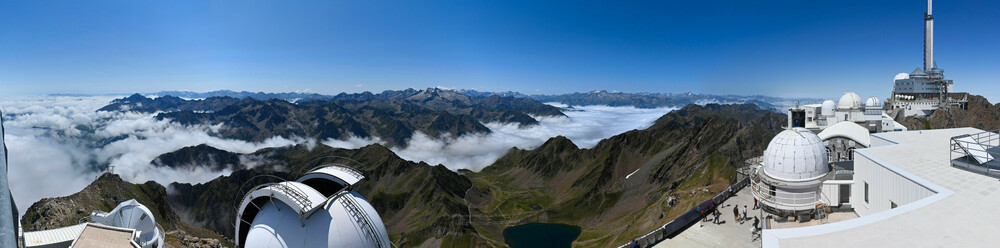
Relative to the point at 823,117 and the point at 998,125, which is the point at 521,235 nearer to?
the point at 823,117

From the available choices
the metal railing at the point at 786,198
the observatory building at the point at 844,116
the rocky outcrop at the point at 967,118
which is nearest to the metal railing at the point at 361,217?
the metal railing at the point at 786,198

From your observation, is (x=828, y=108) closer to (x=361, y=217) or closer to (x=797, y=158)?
(x=797, y=158)

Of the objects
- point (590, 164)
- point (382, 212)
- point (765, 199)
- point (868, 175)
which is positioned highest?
point (868, 175)

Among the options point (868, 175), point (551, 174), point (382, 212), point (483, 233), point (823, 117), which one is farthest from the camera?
point (551, 174)

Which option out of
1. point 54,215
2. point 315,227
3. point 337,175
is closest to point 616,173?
point 337,175

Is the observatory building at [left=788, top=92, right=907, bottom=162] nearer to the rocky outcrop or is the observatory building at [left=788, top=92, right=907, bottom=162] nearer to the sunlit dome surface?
the sunlit dome surface

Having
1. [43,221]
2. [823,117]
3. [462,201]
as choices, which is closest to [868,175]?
[823,117]
